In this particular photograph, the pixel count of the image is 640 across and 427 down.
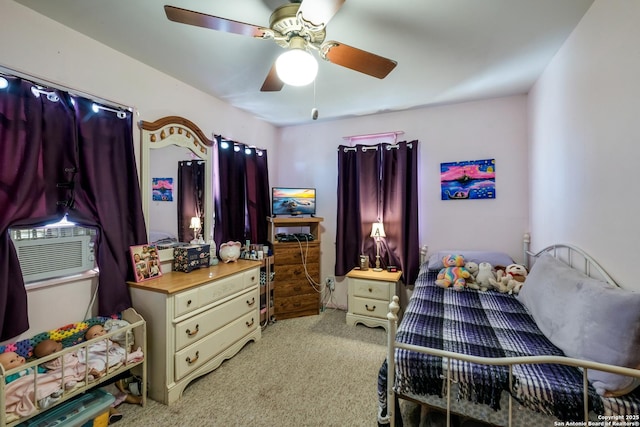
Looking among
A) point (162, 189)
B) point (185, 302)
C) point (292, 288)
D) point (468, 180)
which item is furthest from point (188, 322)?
point (468, 180)

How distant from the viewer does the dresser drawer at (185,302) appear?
1.92 meters

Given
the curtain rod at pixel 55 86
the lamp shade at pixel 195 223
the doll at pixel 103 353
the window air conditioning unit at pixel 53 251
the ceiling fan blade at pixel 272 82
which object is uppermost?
the ceiling fan blade at pixel 272 82

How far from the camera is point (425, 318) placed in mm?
1825

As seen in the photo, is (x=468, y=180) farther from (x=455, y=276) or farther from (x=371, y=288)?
(x=371, y=288)

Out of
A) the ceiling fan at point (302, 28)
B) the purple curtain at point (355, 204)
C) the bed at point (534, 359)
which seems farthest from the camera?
the purple curtain at point (355, 204)

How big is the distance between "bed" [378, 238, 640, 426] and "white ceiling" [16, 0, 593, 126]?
4.92 ft

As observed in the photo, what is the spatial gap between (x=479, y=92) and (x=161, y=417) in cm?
383

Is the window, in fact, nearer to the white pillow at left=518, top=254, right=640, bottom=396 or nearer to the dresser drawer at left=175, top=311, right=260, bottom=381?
the dresser drawer at left=175, top=311, right=260, bottom=381

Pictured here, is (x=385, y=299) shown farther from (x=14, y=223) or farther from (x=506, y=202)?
(x=14, y=223)

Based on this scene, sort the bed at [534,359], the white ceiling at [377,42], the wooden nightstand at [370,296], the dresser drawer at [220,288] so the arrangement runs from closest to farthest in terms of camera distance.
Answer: the bed at [534,359] < the white ceiling at [377,42] < the dresser drawer at [220,288] < the wooden nightstand at [370,296]

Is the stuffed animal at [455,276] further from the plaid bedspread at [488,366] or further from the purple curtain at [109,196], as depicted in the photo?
the purple curtain at [109,196]

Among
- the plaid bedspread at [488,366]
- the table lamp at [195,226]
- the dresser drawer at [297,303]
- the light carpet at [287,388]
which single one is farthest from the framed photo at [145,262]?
the plaid bedspread at [488,366]

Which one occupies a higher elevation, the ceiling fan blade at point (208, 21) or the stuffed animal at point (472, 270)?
the ceiling fan blade at point (208, 21)

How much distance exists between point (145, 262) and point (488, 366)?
2.35 m
